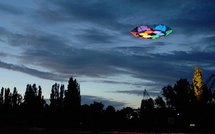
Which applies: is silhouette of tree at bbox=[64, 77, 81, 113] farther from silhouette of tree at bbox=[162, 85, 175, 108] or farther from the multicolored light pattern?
the multicolored light pattern

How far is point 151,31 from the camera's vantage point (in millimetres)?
53469

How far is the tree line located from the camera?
105 meters

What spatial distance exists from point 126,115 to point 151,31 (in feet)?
270

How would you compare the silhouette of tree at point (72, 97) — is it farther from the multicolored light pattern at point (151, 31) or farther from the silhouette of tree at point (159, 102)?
the multicolored light pattern at point (151, 31)

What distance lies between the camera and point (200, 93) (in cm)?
14112

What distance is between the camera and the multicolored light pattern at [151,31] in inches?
2074

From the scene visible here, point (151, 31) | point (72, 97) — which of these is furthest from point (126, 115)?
point (151, 31)

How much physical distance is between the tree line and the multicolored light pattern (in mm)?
25407

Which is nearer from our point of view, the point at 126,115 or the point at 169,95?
the point at 126,115

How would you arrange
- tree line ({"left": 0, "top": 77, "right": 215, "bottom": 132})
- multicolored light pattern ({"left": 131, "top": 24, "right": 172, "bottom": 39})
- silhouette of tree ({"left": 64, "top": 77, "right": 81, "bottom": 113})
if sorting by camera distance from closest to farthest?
1. multicolored light pattern ({"left": 131, "top": 24, "right": 172, "bottom": 39})
2. tree line ({"left": 0, "top": 77, "right": 215, "bottom": 132})
3. silhouette of tree ({"left": 64, "top": 77, "right": 81, "bottom": 113})

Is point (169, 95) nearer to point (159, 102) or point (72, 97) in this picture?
point (159, 102)

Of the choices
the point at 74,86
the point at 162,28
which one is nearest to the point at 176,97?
the point at 74,86

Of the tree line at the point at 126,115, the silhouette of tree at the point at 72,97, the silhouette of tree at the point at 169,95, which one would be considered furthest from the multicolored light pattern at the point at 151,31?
the silhouette of tree at the point at 169,95

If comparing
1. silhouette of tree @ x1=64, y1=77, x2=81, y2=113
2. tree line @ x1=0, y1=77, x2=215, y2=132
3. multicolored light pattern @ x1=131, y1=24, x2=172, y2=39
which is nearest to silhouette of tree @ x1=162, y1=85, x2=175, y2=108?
tree line @ x1=0, y1=77, x2=215, y2=132
